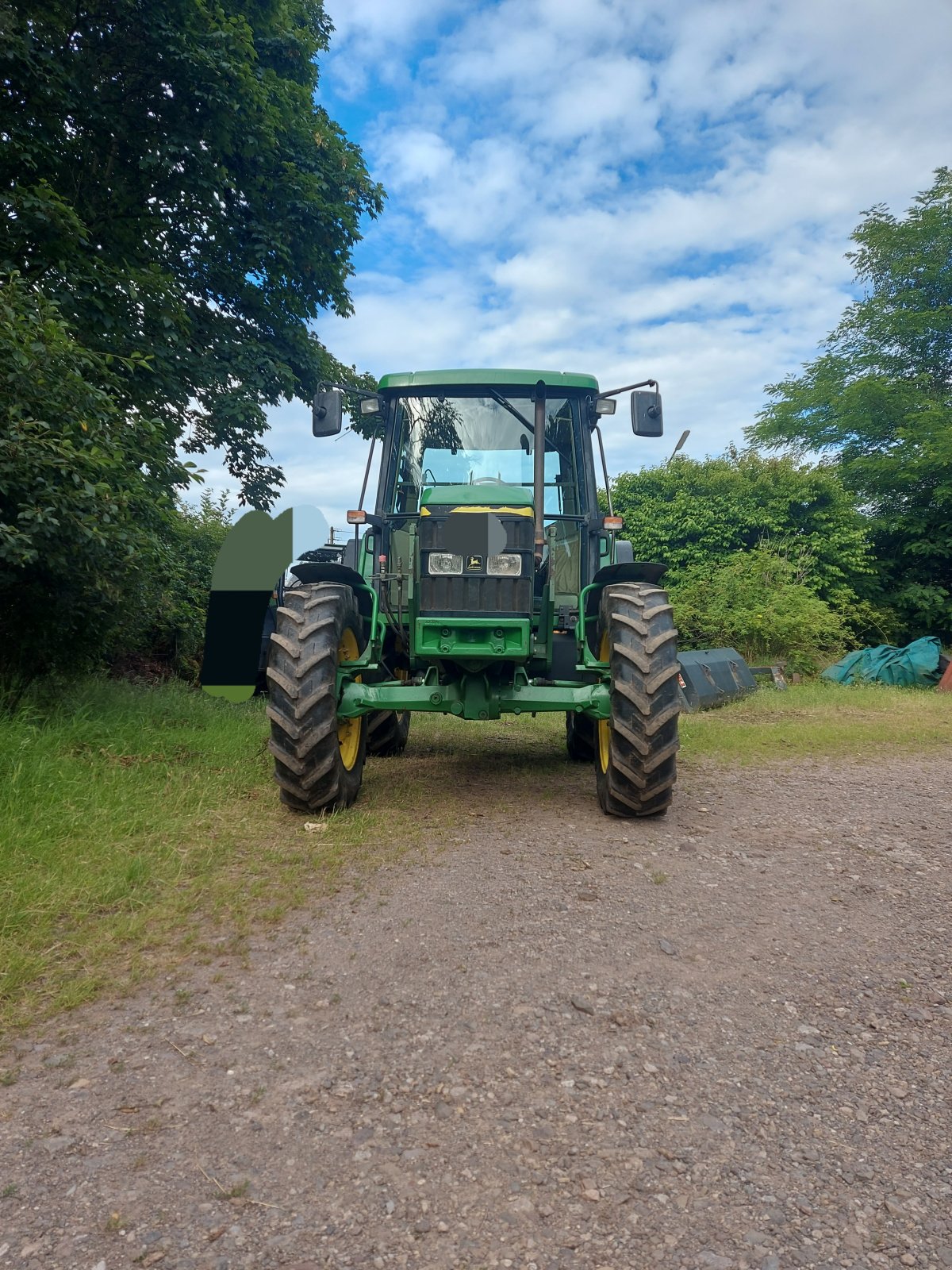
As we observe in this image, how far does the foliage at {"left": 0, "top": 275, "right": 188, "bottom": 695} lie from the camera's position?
4602 millimetres

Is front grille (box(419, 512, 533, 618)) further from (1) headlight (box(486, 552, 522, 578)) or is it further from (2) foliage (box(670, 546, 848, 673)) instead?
(2) foliage (box(670, 546, 848, 673))

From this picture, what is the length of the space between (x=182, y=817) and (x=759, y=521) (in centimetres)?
1358

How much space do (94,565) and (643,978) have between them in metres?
4.53

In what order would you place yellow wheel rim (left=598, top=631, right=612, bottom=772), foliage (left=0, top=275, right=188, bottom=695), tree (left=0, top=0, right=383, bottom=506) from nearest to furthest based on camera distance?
1. foliage (left=0, top=275, right=188, bottom=695)
2. yellow wheel rim (left=598, top=631, right=612, bottom=772)
3. tree (left=0, top=0, right=383, bottom=506)

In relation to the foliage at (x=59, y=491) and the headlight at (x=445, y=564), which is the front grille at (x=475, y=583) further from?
the foliage at (x=59, y=491)

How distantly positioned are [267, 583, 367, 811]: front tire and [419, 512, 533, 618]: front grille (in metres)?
0.54

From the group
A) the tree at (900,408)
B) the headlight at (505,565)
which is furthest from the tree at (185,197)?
the tree at (900,408)

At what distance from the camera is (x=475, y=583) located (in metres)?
4.65

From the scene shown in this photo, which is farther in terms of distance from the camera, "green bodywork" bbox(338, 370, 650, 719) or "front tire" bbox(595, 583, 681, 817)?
"green bodywork" bbox(338, 370, 650, 719)

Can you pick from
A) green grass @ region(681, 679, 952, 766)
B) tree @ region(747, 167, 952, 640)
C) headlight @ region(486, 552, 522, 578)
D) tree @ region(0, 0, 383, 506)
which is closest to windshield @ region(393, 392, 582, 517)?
headlight @ region(486, 552, 522, 578)

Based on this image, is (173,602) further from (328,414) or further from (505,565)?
(505,565)

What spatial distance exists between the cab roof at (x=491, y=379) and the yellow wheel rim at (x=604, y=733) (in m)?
1.85

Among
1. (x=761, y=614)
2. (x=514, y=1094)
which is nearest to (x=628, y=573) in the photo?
(x=514, y=1094)

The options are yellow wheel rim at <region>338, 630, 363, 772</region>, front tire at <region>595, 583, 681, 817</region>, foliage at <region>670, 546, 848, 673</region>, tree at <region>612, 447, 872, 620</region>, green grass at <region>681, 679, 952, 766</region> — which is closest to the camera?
front tire at <region>595, 583, 681, 817</region>
